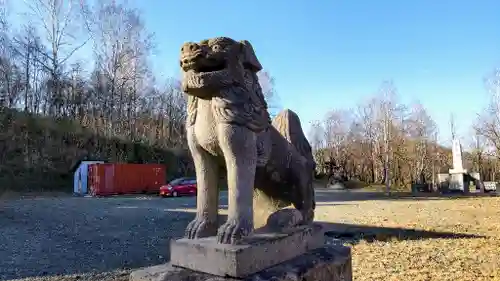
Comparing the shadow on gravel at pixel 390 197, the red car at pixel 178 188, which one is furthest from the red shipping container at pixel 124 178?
the shadow on gravel at pixel 390 197

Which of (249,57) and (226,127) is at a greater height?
(249,57)

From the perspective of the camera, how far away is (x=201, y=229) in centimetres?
196

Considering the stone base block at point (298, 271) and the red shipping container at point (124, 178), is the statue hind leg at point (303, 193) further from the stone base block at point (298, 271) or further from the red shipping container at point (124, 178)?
the red shipping container at point (124, 178)

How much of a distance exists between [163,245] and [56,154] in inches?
637

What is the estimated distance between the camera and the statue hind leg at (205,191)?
1.97 metres

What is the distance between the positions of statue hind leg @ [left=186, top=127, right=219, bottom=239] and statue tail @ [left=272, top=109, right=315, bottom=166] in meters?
0.66

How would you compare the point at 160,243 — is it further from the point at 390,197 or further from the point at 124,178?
the point at 390,197

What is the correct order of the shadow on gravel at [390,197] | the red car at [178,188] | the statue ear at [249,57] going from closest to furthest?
the statue ear at [249,57] < the shadow on gravel at [390,197] < the red car at [178,188]

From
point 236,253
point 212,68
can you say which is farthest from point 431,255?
point 212,68

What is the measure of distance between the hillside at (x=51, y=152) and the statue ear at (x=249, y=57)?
17.6 metres

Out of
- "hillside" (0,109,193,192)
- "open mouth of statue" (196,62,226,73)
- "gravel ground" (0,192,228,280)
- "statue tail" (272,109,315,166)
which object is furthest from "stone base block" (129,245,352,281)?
"hillside" (0,109,193,192)

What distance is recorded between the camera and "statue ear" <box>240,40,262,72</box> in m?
1.89

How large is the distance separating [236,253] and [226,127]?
0.58 metres

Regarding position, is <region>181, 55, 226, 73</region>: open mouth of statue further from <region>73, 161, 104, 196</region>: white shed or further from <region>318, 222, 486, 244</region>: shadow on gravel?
<region>73, 161, 104, 196</region>: white shed
